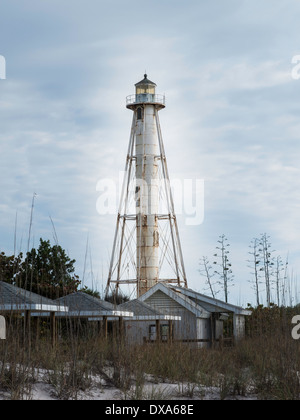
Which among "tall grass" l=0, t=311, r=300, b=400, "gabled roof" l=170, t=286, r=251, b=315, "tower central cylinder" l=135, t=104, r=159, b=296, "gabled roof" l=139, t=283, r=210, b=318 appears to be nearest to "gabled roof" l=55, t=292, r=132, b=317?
"tall grass" l=0, t=311, r=300, b=400

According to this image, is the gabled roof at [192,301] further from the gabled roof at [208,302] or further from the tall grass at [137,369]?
the tall grass at [137,369]

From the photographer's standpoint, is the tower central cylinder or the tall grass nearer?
the tall grass

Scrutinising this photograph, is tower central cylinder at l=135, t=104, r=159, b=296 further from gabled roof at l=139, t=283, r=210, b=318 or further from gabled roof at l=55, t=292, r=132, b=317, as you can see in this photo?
gabled roof at l=55, t=292, r=132, b=317

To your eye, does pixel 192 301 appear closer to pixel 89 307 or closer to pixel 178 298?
pixel 178 298

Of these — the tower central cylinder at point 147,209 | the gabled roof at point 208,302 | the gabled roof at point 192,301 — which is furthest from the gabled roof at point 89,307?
the tower central cylinder at point 147,209

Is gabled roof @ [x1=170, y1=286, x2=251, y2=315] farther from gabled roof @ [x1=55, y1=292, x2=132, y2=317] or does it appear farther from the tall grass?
the tall grass

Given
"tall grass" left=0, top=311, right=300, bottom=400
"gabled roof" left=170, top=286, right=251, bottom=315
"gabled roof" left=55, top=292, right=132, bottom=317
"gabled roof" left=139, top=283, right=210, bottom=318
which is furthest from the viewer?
"gabled roof" left=170, top=286, right=251, bottom=315

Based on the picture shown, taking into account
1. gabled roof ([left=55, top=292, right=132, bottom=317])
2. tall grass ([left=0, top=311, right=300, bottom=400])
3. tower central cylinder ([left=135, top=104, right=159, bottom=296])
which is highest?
tower central cylinder ([left=135, top=104, right=159, bottom=296])

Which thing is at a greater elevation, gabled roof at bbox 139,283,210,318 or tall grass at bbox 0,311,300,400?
gabled roof at bbox 139,283,210,318

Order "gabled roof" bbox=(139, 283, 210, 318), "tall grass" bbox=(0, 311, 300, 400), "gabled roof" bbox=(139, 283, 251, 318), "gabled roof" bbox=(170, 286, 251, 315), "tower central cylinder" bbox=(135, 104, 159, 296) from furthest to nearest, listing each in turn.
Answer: "tower central cylinder" bbox=(135, 104, 159, 296) < "gabled roof" bbox=(170, 286, 251, 315) < "gabled roof" bbox=(139, 283, 251, 318) < "gabled roof" bbox=(139, 283, 210, 318) < "tall grass" bbox=(0, 311, 300, 400)

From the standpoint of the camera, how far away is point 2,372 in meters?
8.77

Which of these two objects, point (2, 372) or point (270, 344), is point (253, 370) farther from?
point (2, 372)
